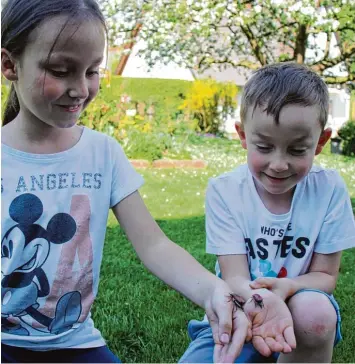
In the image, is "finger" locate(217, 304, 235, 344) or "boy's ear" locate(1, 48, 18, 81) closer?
"finger" locate(217, 304, 235, 344)

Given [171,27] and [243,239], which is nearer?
[243,239]

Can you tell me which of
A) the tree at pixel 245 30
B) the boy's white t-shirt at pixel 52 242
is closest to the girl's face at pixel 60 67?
the boy's white t-shirt at pixel 52 242

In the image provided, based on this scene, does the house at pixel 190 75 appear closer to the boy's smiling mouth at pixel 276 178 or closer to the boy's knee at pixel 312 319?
the boy's smiling mouth at pixel 276 178

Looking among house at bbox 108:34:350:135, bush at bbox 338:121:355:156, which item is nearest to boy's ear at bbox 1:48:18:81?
bush at bbox 338:121:355:156

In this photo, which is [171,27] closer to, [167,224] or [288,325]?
[167,224]

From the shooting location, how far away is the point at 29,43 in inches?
65.9

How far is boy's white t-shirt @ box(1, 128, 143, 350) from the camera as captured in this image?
180 cm

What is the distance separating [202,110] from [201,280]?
16615 millimetres

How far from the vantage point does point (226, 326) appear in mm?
1536

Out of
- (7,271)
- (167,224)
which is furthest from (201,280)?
(167,224)

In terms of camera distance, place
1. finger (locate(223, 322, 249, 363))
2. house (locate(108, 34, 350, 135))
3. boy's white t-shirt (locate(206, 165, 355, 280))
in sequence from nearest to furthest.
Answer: finger (locate(223, 322, 249, 363)) → boy's white t-shirt (locate(206, 165, 355, 280)) → house (locate(108, 34, 350, 135))

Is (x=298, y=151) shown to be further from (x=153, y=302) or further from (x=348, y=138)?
→ (x=348, y=138)

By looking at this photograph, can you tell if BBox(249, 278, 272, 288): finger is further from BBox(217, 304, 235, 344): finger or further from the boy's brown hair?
the boy's brown hair

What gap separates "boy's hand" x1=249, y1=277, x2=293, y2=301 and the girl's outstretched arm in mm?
134
